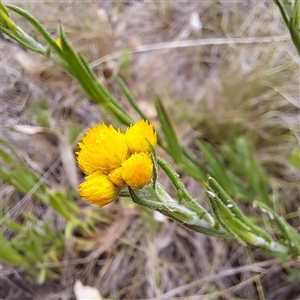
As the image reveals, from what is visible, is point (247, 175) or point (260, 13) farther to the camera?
point (260, 13)

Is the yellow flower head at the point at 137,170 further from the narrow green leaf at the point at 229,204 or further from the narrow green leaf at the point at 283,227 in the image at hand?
the narrow green leaf at the point at 283,227

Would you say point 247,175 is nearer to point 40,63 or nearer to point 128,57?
point 128,57

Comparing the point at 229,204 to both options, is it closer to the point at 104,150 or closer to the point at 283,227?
the point at 283,227

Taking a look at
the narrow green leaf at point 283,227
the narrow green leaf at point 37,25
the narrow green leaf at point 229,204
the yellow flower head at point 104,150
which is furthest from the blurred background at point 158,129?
the yellow flower head at point 104,150

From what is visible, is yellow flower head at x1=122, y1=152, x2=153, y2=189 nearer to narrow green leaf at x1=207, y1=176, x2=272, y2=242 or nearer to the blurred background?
narrow green leaf at x1=207, y1=176, x2=272, y2=242

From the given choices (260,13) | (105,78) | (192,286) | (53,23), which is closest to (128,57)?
(105,78)

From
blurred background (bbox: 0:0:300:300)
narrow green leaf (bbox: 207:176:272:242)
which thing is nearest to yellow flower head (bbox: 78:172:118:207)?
narrow green leaf (bbox: 207:176:272:242)
